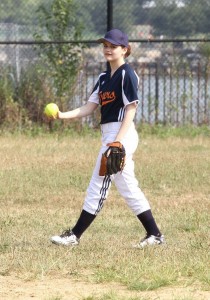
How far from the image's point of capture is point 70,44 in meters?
16.3

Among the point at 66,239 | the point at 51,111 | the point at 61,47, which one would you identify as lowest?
the point at 66,239

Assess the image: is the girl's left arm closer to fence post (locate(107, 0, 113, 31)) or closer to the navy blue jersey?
the navy blue jersey

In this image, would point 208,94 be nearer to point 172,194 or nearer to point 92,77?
point 92,77

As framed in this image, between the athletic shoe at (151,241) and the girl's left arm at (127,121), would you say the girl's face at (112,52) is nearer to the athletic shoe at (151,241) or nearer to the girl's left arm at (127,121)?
the girl's left arm at (127,121)

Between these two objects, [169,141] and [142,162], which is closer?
[142,162]

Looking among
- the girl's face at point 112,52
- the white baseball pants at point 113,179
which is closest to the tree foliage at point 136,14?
the girl's face at point 112,52

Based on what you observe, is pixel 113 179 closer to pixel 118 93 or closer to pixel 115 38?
pixel 118 93

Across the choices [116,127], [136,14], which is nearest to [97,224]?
[116,127]

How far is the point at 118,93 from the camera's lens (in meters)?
7.98

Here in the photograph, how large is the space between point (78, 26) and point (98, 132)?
5.94 feet

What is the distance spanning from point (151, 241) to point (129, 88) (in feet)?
4.20

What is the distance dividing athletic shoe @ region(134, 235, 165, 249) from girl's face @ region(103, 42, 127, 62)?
1.49m

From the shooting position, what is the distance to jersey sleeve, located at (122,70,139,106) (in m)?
7.90

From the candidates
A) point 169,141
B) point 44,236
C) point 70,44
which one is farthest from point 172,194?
point 70,44
